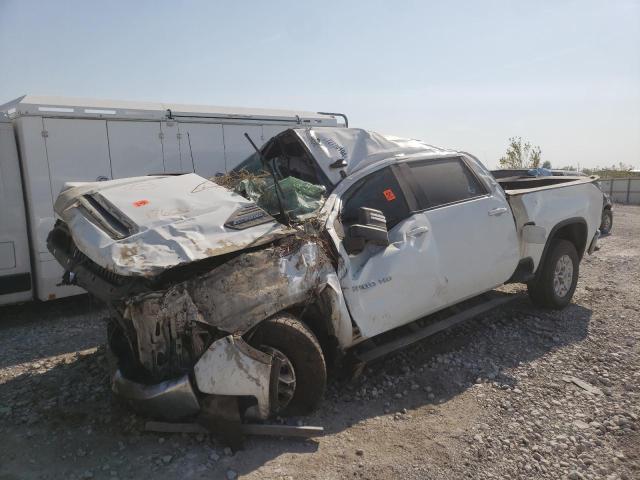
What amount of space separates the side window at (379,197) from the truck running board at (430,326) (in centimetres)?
96

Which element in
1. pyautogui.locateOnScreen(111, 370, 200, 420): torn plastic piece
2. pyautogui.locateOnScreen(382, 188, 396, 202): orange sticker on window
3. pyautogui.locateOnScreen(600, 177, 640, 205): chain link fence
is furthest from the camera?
pyautogui.locateOnScreen(600, 177, 640, 205): chain link fence

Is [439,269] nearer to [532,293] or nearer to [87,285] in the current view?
[532,293]

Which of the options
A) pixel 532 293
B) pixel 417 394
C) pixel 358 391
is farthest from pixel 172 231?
pixel 532 293

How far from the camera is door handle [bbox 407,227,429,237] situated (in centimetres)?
392

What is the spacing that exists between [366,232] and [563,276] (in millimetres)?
3345

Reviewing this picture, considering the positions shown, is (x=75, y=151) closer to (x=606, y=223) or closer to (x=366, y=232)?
(x=366, y=232)

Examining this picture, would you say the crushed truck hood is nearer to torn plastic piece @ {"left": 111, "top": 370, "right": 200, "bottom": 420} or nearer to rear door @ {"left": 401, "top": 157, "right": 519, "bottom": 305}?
torn plastic piece @ {"left": 111, "top": 370, "right": 200, "bottom": 420}

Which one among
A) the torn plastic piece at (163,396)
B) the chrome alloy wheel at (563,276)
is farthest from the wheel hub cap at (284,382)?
the chrome alloy wheel at (563,276)

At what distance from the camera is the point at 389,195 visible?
408 centimetres

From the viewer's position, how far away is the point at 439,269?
13.3ft

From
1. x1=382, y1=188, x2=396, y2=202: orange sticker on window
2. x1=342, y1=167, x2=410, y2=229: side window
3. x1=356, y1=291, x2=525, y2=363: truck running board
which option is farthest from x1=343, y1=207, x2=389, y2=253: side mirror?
x1=356, y1=291, x2=525, y2=363: truck running board

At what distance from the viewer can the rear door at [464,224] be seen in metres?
4.17

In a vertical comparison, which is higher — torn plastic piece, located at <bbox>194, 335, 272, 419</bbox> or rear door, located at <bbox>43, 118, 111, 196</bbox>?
rear door, located at <bbox>43, 118, 111, 196</bbox>

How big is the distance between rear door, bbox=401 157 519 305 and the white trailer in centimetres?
414
